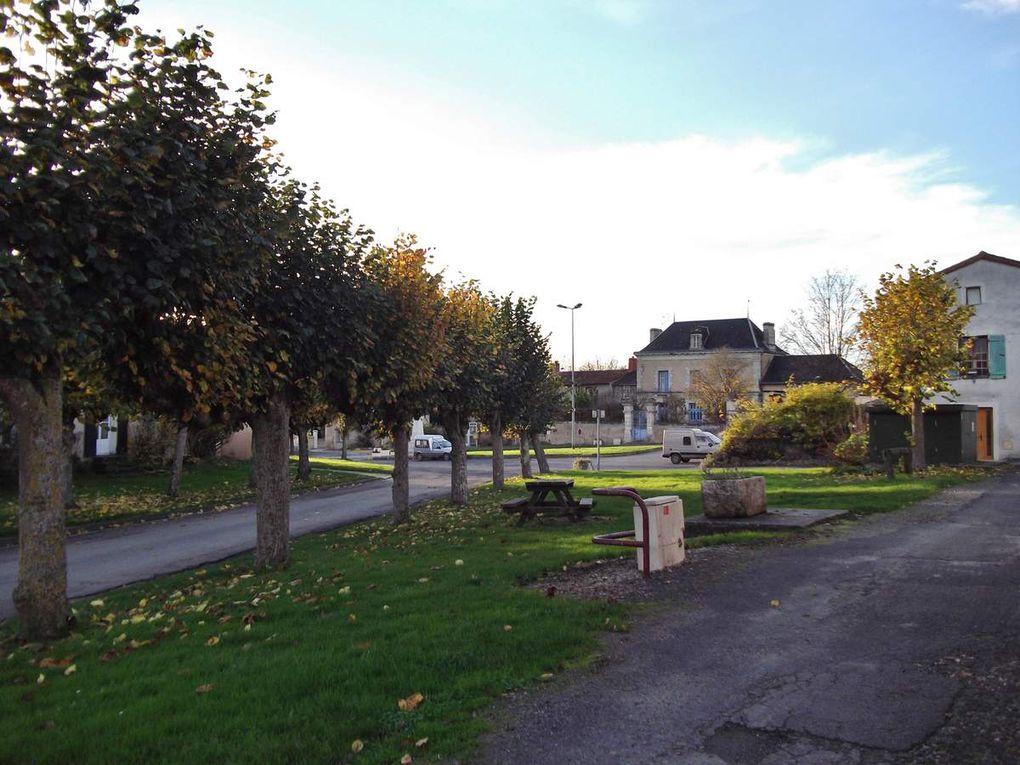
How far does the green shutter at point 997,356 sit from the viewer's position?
31109 mm

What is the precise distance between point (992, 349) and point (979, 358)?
0.60m

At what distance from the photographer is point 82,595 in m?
10.7

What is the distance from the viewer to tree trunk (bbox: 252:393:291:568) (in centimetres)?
1079

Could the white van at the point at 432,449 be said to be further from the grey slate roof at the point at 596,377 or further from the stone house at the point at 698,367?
the grey slate roof at the point at 596,377

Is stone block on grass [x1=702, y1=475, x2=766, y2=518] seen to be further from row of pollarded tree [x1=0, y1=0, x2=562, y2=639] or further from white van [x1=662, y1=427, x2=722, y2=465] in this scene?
white van [x1=662, y1=427, x2=722, y2=465]

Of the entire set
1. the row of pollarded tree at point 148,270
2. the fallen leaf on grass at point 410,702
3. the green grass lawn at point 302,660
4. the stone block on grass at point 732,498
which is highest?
the row of pollarded tree at point 148,270

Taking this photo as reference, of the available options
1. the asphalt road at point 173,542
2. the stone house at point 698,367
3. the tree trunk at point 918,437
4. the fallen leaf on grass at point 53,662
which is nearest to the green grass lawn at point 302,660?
the fallen leaf on grass at point 53,662

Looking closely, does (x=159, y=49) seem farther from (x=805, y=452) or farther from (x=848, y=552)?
(x=805, y=452)

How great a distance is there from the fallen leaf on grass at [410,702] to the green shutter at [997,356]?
1298 inches

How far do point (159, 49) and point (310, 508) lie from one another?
16740 mm

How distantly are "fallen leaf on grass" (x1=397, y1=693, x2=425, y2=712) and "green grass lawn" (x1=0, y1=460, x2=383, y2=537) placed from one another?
16.6 m

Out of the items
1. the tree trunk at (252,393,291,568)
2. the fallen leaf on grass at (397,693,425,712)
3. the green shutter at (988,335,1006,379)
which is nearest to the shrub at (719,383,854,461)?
the green shutter at (988,335,1006,379)

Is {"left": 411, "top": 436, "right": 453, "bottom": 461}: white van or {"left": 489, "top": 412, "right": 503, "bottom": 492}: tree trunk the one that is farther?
{"left": 411, "top": 436, "right": 453, "bottom": 461}: white van

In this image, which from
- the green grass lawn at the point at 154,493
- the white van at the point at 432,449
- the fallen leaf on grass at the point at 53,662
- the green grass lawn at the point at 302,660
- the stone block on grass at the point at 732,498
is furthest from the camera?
the white van at the point at 432,449
